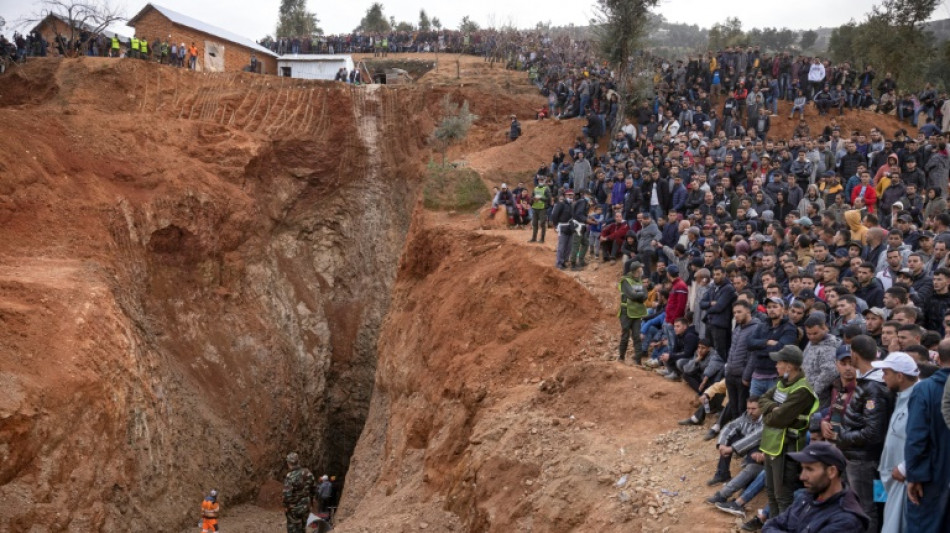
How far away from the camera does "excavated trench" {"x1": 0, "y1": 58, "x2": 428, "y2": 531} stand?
16844 millimetres

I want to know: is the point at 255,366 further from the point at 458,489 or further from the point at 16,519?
the point at 458,489

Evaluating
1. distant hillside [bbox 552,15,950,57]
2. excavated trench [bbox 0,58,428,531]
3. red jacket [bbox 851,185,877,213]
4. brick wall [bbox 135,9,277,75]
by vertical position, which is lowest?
excavated trench [bbox 0,58,428,531]

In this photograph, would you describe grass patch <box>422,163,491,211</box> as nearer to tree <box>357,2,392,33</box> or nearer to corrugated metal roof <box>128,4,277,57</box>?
corrugated metal roof <box>128,4,277,57</box>

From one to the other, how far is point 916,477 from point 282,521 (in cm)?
1992

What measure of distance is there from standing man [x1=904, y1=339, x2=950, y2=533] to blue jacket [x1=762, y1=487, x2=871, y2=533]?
692 millimetres

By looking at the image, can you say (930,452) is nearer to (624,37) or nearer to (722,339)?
(722,339)

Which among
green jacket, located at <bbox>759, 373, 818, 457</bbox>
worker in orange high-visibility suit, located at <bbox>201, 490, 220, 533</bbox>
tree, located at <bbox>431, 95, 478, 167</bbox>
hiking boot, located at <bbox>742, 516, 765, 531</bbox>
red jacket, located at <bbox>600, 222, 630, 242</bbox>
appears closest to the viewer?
green jacket, located at <bbox>759, 373, 818, 457</bbox>

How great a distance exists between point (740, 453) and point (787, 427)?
1.43m

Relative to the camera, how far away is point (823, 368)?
8570 millimetres

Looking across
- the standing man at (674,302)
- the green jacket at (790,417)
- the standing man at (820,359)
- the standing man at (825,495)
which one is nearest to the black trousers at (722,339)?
the standing man at (674,302)

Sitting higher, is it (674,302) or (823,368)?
(823,368)

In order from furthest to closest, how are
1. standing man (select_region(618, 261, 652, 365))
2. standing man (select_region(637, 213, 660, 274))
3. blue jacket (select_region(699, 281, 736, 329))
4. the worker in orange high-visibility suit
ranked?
the worker in orange high-visibility suit < standing man (select_region(637, 213, 660, 274)) < standing man (select_region(618, 261, 652, 365)) < blue jacket (select_region(699, 281, 736, 329))

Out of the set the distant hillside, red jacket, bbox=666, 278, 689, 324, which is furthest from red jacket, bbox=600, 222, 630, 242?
the distant hillside

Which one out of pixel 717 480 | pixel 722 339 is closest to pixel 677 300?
pixel 722 339
